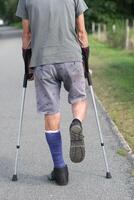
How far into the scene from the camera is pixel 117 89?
42.0 ft

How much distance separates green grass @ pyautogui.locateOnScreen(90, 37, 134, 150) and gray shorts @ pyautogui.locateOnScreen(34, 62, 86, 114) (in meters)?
1.78

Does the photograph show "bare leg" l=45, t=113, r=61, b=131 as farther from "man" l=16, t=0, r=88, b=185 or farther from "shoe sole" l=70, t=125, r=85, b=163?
"shoe sole" l=70, t=125, r=85, b=163

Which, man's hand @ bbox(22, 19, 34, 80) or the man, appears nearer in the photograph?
the man

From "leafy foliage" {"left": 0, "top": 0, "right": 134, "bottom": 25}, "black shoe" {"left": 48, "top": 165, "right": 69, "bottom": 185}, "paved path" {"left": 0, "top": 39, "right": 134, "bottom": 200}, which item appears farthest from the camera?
"leafy foliage" {"left": 0, "top": 0, "right": 134, "bottom": 25}

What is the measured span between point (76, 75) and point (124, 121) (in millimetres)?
3390

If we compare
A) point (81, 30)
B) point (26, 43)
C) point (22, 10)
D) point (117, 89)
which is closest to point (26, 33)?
point (26, 43)

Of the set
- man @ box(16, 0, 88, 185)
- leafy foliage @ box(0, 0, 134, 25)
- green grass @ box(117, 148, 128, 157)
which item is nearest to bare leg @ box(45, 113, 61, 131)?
man @ box(16, 0, 88, 185)

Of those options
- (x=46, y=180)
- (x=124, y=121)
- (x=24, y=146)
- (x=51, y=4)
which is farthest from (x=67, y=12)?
(x=124, y=121)

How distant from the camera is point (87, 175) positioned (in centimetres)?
624

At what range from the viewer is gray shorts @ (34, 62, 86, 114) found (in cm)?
576

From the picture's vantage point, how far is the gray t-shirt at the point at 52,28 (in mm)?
5664

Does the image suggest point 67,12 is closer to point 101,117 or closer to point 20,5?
point 20,5

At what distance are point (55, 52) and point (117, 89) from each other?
718 centimetres

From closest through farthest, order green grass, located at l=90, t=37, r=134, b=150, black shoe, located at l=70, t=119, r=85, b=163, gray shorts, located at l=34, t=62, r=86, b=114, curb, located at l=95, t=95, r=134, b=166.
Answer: black shoe, located at l=70, t=119, r=85, b=163 < gray shorts, located at l=34, t=62, r=86, b=114 < curb, located at l=95, t=95, r=134, b=166 < green grass, located at l=90, t=37, r=134, b=150
